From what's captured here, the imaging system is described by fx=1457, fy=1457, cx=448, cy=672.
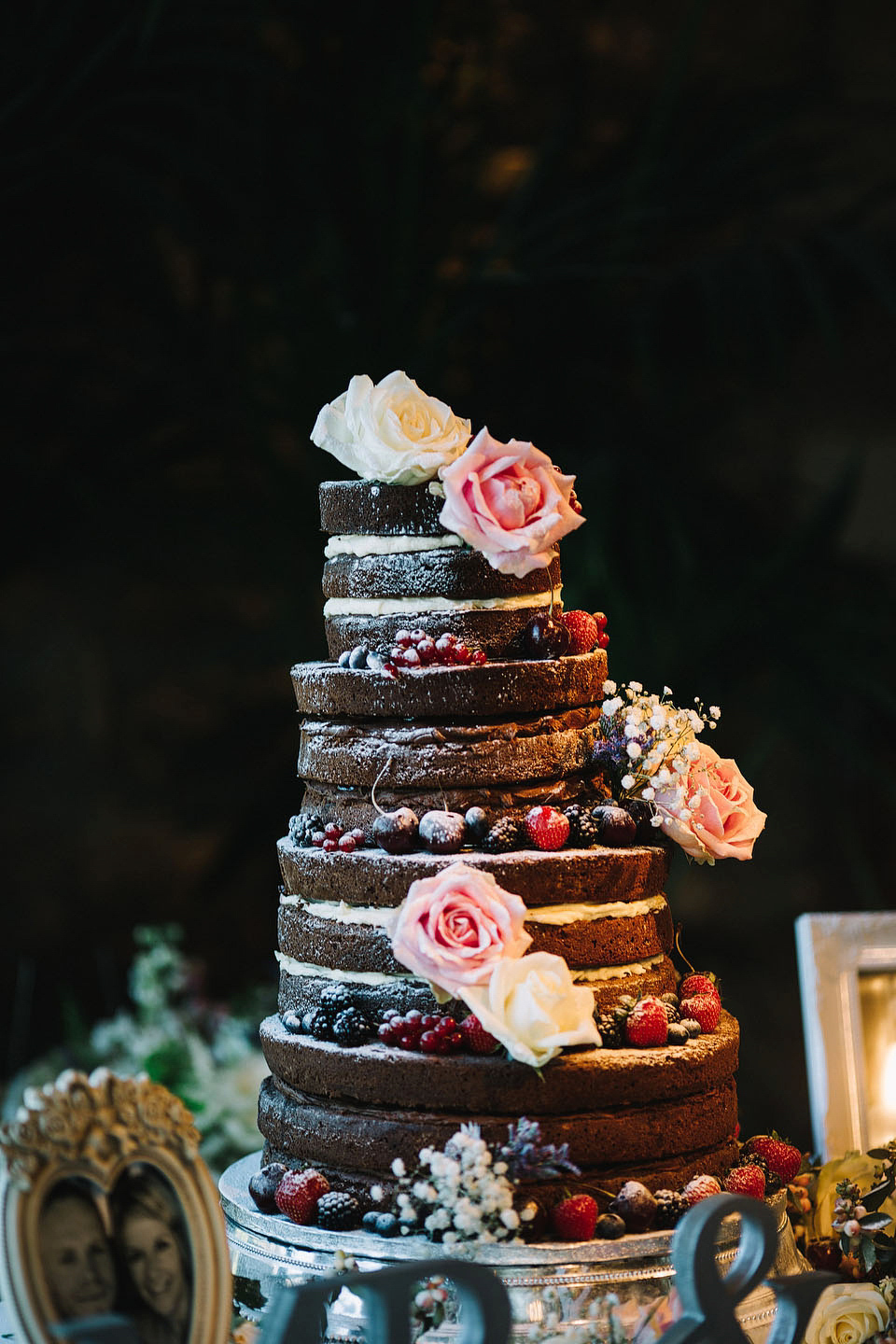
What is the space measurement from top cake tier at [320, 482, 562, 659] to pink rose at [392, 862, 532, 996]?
1.10ft

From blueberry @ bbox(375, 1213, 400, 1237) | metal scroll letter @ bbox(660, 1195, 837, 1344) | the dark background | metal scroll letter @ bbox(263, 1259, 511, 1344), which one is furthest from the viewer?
the dark background

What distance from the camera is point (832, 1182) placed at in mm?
2012

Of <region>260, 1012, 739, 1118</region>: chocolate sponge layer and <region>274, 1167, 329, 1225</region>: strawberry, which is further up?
<region>260, 1012, 739, 1118</region>: chocolate sponge layer

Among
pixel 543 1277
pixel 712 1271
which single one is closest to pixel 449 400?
pixel 543 1277

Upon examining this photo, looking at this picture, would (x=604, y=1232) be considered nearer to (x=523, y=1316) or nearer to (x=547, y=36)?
(x=523, y=1316)

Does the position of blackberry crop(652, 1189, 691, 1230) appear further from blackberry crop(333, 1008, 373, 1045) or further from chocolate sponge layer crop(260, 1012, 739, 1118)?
blackberry crop(333, 1008, 373, 1045)

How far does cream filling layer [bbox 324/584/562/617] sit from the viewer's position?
6.10 feet

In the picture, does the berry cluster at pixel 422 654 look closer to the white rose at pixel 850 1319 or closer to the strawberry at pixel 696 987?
the strawberry at pixel 696 987

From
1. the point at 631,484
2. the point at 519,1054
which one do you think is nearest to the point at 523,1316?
the point at 519,1054

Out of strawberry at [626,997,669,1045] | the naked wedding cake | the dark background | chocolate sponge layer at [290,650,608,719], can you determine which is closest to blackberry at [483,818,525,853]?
the naked wedding cake

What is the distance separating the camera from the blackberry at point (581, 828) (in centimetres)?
182

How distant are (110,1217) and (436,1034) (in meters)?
0.49

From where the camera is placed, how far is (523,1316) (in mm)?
1587

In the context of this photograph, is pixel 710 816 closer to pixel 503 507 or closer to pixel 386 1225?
pixel 503 507
